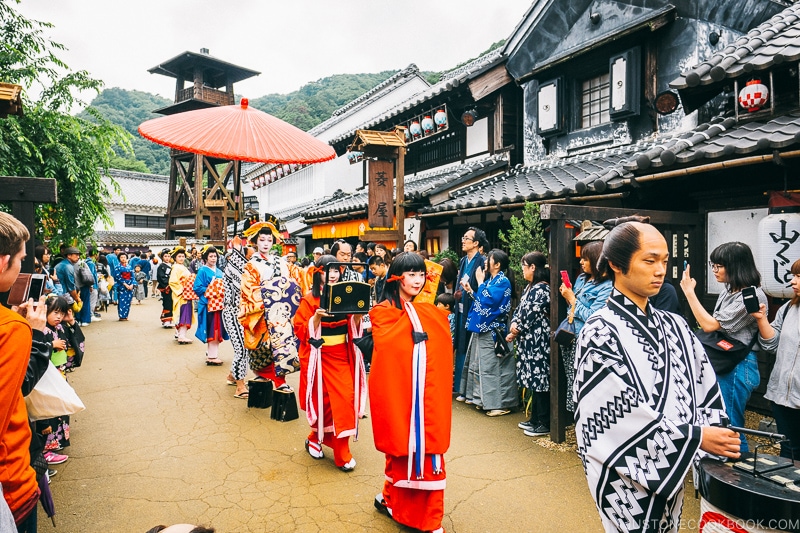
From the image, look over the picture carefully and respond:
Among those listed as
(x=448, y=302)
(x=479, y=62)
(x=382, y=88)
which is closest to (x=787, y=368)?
(x=448, y=302)

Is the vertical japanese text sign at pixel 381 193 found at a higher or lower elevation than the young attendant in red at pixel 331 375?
higher

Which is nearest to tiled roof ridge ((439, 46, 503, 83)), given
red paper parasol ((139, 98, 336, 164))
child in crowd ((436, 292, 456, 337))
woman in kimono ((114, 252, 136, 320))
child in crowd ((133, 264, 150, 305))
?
child in crowd ((436, 292, 456, 337))

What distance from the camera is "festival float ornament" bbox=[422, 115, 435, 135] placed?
13.3 m

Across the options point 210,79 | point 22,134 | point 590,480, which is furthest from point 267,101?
point 590,480

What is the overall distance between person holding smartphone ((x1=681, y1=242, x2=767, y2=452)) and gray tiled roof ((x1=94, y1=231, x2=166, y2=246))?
3540 cm

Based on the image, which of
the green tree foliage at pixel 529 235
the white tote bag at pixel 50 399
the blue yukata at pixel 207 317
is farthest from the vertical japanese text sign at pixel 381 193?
the white tote bag at pixel 50 399

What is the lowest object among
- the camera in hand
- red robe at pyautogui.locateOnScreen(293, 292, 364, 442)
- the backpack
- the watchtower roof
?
red robe at pyautogui.locateOnScreen(293, 292, 364, 442)

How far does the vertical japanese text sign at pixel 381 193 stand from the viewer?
983cm

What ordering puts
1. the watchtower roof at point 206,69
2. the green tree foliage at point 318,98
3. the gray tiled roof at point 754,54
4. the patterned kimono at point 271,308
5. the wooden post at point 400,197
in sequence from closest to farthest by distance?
the gray tiled roof at point 754,54
the patterned kimono at point 271,308
the wooden post at point 400,197
the watchtower roof at point 206,69
the green tree foliage at point 318,98

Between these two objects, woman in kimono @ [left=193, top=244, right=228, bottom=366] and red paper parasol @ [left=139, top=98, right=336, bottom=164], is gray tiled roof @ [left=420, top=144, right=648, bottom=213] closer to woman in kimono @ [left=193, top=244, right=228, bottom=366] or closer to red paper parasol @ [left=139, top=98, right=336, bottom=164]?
red paper parasol @ [left=139, top=98, right=336, bottom=164]

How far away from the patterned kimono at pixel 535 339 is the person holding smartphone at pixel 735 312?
1.74m

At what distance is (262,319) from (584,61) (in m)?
8.41

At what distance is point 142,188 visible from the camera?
39.7 meters

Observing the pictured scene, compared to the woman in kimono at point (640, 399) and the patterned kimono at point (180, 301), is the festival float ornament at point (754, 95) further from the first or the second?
the patterned kimono at point (180, 301)
